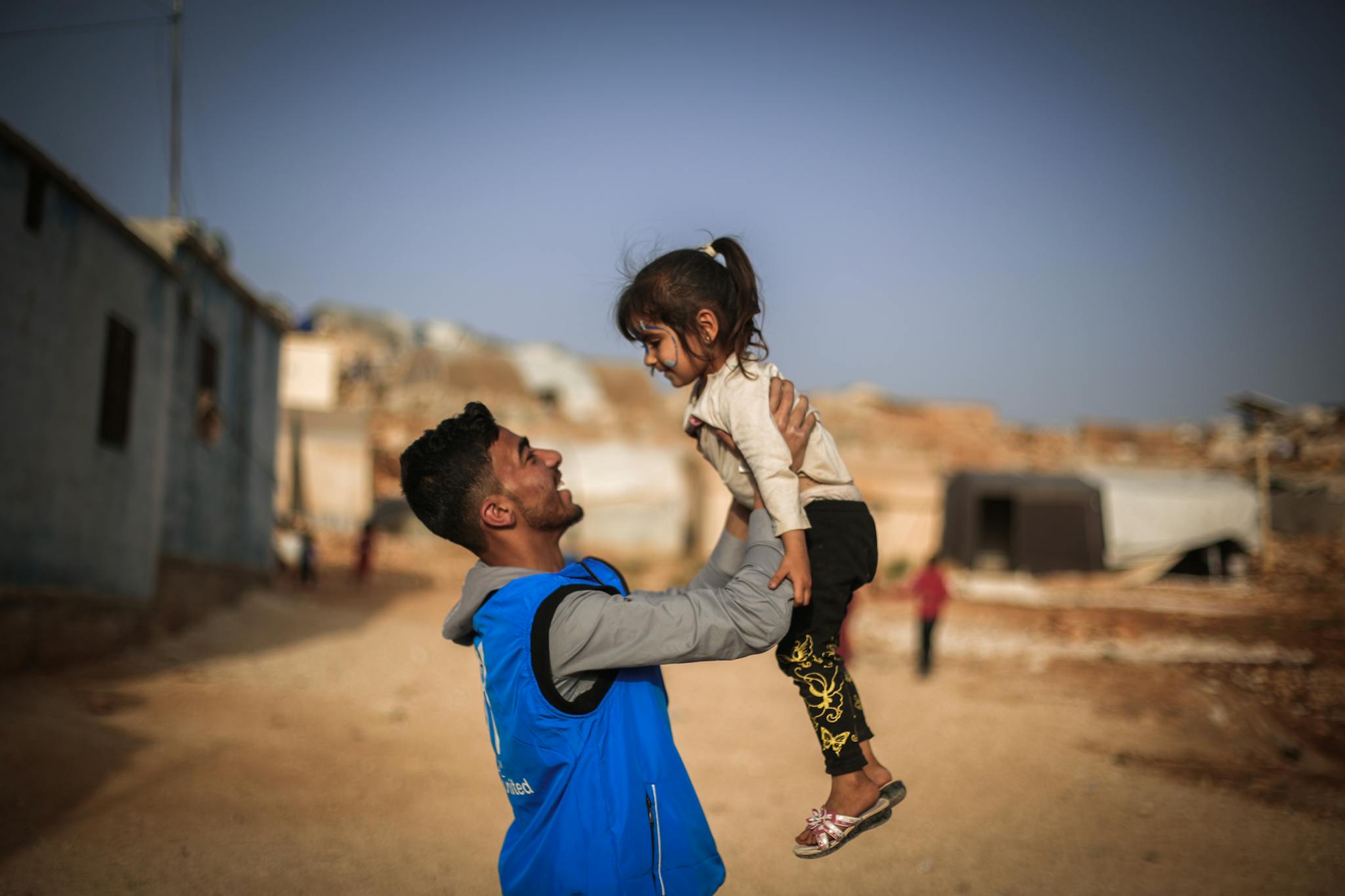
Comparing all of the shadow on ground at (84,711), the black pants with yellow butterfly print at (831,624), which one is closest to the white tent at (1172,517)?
the shadow on ground at (84,711)

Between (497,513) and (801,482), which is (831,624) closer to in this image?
(801,482)

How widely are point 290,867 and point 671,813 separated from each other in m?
3.87

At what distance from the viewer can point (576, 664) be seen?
1958mm

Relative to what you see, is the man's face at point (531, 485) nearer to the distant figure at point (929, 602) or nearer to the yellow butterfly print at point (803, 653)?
the yellow butterfly print at point (803, 653)

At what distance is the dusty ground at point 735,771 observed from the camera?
517cm

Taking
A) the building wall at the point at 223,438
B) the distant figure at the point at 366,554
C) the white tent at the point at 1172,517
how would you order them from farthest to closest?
1. the white tent at the point at 1172,517
2. the distant figure at the point at 366,554
3. the building wall at the point at 223,438

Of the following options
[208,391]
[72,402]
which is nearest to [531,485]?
[72,402]

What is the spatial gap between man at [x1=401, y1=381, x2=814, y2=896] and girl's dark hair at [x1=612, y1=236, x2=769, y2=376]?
0.47 meters

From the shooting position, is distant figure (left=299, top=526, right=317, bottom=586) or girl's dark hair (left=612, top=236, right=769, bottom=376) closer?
girl's dark hair (left=612, top=236, right=769, bottom=376)

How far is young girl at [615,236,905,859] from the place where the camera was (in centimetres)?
236

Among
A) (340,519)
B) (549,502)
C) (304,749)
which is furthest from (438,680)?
(340,519)

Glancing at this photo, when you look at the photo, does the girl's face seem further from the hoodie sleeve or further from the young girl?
the hoodie sleeve

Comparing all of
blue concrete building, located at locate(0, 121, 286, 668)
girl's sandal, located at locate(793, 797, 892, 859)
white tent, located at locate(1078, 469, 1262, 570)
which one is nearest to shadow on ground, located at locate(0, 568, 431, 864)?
blue concrete building, located at locate(0, 121, 286, 668)

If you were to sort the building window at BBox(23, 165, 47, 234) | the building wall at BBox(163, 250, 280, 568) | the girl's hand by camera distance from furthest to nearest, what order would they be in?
the building wall at BBox(163, 250, 280, 568), the building window at BBox(23, 165, 47, 234), the girl's hand
